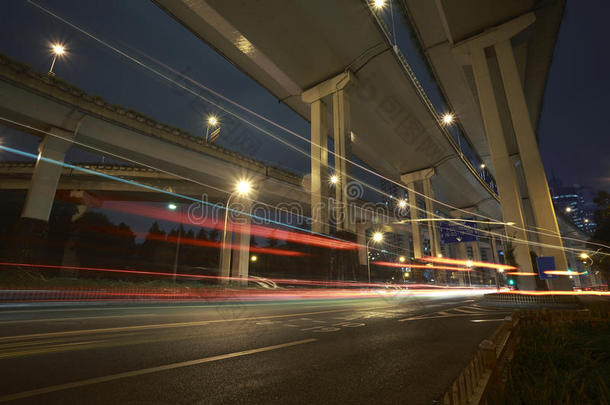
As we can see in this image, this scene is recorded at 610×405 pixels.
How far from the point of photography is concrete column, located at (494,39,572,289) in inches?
651

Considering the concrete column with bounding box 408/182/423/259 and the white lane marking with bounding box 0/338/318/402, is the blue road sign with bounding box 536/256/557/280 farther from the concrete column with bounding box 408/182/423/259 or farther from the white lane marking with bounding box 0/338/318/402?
the concrete column with bounding box 408/182/423/259

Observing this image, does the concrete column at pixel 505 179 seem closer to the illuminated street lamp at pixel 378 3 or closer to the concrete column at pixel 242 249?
the illuminated street lamp at pixel 378 3

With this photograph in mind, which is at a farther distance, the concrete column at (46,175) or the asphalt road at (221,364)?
the concrete column at (46,175)

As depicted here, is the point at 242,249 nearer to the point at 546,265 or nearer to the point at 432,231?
the point at 546,265

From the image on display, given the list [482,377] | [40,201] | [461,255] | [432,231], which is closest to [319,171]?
[40,201]

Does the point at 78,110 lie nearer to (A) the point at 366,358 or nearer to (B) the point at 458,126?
(A) the point at 366,358

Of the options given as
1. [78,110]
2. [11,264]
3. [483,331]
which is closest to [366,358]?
[483,331]

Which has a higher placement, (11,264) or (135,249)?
(135,249)

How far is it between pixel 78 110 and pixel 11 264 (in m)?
9.86

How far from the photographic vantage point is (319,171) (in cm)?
2623

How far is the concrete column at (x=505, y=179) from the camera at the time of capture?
17.7 m

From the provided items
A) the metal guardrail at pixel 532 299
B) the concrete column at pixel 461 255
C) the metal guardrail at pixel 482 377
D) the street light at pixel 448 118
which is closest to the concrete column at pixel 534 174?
the metal guardrail at pixel 532 299

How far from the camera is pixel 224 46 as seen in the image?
81.7 ft

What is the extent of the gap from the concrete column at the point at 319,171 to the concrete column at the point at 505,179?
514 inches
